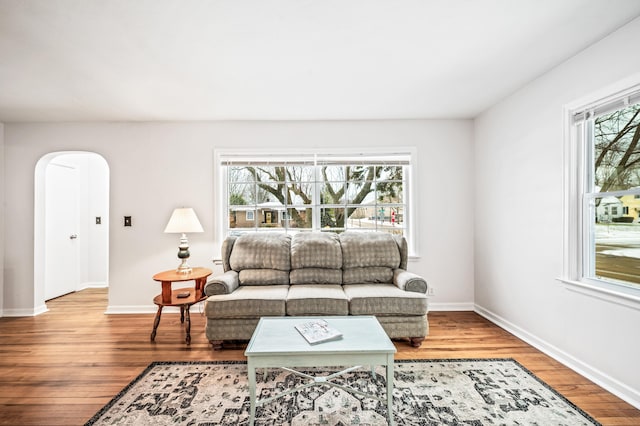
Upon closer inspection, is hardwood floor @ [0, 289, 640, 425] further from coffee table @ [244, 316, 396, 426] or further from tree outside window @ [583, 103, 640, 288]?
coffee table @ [244, 316, 396, 426]

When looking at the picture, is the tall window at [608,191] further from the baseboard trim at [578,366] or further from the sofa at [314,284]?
the sofa at [314,284]

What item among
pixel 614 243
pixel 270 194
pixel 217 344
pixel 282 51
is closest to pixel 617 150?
pixel 614 243

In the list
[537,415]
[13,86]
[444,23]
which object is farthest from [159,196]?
[537,415]

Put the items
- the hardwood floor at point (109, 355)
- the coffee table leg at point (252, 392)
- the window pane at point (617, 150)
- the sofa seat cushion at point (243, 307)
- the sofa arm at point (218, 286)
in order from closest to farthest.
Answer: the coffee table leg at point (252, 392), the hardwood floor at point (109, 355), the window pane at point (617, 150), the sofa seat cushion at point (243, 307), the sofa arm at point (218, 286)

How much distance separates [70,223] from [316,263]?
448 cm

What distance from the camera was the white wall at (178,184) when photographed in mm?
3990

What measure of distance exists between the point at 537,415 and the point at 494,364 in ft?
2.10

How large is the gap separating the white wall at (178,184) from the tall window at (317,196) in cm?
26

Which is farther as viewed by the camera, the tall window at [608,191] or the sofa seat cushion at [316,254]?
the sofa seat cushion at [316,254]

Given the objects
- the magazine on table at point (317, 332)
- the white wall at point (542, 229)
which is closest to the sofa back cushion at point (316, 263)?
the magazine on table at point (317, 332)

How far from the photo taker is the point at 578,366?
2420 mm

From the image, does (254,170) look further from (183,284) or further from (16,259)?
(16,259)

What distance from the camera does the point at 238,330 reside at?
2.84 meters

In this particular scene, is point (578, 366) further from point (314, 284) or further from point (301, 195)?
point (301, 195)
